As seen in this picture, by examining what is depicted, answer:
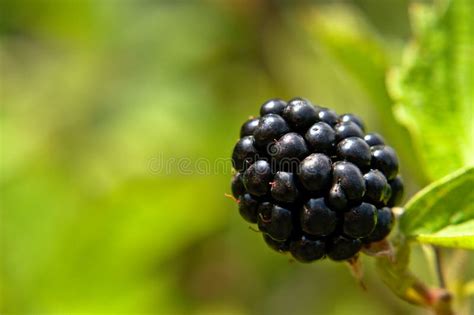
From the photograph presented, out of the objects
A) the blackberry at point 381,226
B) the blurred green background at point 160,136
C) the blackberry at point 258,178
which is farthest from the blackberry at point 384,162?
the blurred green background at point 160,136

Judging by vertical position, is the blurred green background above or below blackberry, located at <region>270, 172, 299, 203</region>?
above

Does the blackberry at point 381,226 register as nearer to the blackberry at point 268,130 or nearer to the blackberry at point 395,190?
the blackberry at point 395,190

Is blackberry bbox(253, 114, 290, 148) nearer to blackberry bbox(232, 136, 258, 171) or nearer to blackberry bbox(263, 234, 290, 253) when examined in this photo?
blackberry bbox(232, 136, 258, 171)

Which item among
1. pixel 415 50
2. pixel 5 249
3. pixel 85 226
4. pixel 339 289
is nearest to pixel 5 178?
pixel 5 249

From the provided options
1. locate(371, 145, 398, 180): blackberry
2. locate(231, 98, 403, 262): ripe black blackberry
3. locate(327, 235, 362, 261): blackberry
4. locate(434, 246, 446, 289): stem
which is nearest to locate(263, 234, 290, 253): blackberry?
locate(231, 98, 403, 262): ripe black blackberry

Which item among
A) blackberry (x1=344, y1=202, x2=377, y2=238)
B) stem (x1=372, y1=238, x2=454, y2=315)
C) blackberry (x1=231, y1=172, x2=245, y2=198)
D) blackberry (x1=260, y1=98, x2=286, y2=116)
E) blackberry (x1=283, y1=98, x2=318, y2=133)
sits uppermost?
blackberry (x1=260, y1=98, x2=286, y2=116)

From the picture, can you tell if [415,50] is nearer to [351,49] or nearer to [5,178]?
[351,49]

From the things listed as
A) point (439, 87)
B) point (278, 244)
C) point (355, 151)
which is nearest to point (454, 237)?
point (355, 151)
